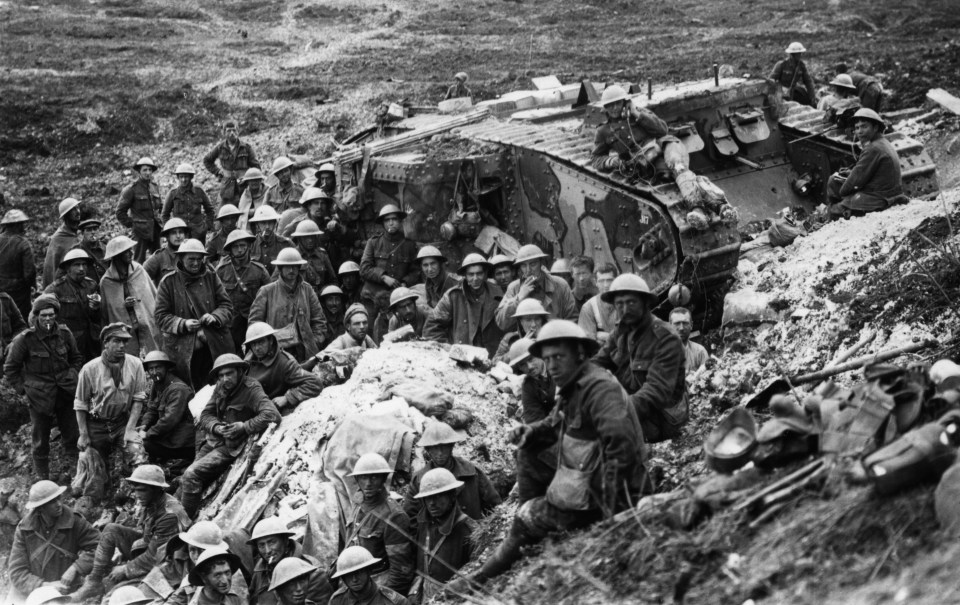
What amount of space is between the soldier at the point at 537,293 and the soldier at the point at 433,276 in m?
1.56

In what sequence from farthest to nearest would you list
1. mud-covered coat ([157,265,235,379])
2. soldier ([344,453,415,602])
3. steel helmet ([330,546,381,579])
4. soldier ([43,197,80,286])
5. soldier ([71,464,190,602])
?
soldier ([43,197,80,286]), mud-covered coat ([157,265,235,379]), soldier ([71,464,190,602]), soldier ([344,453,415,602]), steel helmet ([330,546,381,579])

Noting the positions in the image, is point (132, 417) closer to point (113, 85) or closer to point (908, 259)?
point (908, 259)

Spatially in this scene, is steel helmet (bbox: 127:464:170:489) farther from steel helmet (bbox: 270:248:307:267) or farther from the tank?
the tank

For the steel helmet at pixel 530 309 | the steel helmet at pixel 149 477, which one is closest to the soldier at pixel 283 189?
the steel helmet at pixel 149 477

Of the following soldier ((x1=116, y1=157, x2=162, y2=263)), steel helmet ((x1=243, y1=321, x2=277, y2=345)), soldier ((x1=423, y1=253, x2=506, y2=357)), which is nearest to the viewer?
A: steel helmet ((x1=243, y1=321, x2=277, y2=345))

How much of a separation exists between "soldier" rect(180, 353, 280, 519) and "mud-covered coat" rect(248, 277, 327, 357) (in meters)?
1.56

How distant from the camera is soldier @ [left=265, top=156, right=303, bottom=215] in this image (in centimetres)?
1759

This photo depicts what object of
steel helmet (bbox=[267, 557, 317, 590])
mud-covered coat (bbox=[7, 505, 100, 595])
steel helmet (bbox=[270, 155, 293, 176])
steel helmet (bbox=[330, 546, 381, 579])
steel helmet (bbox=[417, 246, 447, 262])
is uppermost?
steel helmet (bbox=[270, 155, 293, 176])

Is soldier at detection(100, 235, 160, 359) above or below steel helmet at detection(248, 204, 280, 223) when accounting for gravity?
below

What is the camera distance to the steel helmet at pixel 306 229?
14.9m

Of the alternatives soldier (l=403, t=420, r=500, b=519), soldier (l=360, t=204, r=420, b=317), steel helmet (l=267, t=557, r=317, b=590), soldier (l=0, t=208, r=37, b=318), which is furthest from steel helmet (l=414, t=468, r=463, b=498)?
soldier (l=0, t=208, r=37, b=318)

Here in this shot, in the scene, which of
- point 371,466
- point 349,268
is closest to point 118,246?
point 349,268

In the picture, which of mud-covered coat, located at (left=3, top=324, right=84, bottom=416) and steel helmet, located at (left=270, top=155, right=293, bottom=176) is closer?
mud-covered coat, located at (left=3, top=324, right=84, bottom=416)

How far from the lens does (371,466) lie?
9.71 metres
